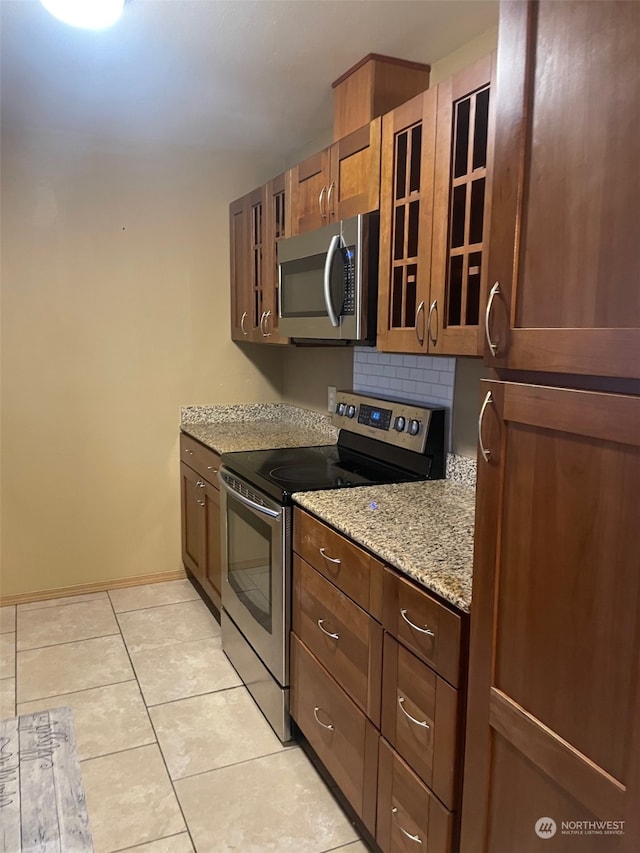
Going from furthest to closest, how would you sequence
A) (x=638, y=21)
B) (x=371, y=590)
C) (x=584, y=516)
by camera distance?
(x=371, y=590)
(x=584, y=516)
(x=638, y=21)

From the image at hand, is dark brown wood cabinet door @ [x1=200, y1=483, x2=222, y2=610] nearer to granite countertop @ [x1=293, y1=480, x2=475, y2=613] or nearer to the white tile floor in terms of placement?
the white tile floor

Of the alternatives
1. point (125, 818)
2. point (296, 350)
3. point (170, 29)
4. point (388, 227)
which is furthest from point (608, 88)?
point (296, 350)

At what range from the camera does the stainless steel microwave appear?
7.02 ft

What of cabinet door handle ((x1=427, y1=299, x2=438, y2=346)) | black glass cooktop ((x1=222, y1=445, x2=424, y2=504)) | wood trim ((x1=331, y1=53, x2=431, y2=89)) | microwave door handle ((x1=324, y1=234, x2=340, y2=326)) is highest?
wood trim ((x1=331, y1=53, x2=431, y2=89))

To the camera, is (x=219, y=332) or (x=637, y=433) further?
(x=219, y=332)

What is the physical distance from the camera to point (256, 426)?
361cm

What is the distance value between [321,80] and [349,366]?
1251mm

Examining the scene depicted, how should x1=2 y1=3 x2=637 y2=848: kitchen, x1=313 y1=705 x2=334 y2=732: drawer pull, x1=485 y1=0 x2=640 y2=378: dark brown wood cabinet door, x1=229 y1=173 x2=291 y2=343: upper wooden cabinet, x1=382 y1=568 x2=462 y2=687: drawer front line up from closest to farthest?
1. x1=485 y1=0 x2=640 y2=378: dark brown wood cabinet door
2. x1=382 y1=568 x2=462 y2=687: drawer front
3. x1=313 y1=705 x2=334 y2=732: drawer pull
4. x1=229 y1=173 x2=291 y2=343: upper wooden cabinet
5. x1=2 y1=3 x2=637 y2=848: kitchen

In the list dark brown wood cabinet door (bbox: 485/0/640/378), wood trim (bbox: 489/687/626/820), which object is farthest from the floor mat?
dark brown wood cabinet door (bbox: 485/0/640/378)

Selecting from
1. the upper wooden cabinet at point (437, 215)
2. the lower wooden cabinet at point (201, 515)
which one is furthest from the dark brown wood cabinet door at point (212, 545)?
the upper wooden cabinet at point (437, 215)

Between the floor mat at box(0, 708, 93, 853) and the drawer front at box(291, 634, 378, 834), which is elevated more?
the drawer front at box(291, 634, 378, 834)

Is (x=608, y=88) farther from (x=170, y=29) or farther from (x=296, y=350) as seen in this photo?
(x=296, y=350)

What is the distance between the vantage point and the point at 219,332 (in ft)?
12.1

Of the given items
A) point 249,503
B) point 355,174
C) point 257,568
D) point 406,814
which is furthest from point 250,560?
point 355,174
